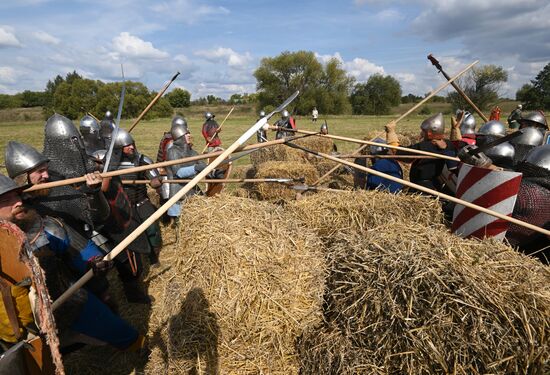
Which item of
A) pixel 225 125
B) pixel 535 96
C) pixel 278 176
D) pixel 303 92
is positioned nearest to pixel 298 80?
pixel 303 92

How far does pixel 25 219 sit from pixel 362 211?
3152 millimetres

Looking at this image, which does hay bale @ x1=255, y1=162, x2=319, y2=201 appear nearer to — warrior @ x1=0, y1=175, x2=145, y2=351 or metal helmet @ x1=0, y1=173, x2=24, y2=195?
warrior @ x1=0, y1=175, x2=145, y2=351

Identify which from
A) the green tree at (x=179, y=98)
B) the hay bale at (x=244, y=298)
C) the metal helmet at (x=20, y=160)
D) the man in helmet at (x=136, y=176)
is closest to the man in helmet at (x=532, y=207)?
the hay bale at (x=244, y=298)

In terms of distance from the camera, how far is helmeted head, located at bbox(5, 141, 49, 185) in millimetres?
2936

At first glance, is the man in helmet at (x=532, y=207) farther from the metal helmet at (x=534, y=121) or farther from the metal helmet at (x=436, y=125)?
the metal helmet at (x=534, y=121)

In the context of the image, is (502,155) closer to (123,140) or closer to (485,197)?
(485,197)

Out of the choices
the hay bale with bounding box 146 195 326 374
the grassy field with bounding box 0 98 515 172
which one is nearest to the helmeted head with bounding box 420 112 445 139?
the hay bale with bounding box 146 195 326 374

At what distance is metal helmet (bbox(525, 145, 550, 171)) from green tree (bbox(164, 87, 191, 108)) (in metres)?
78.3

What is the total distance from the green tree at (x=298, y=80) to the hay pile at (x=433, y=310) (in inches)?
2135

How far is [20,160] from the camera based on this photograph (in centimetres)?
294

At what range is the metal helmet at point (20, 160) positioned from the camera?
2.93 m

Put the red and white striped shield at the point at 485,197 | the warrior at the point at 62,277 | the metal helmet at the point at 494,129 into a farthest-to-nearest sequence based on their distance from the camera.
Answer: the metal helmet at the point at 494,129, the red and white striped shield at the point at 485,197, the warrior at the point at 62,277

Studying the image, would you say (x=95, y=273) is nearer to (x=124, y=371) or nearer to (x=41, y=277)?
(x=41, y=277)

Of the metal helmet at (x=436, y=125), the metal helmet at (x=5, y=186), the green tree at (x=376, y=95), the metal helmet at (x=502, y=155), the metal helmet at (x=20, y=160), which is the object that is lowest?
the metal helmet at (x=502, y=155)
